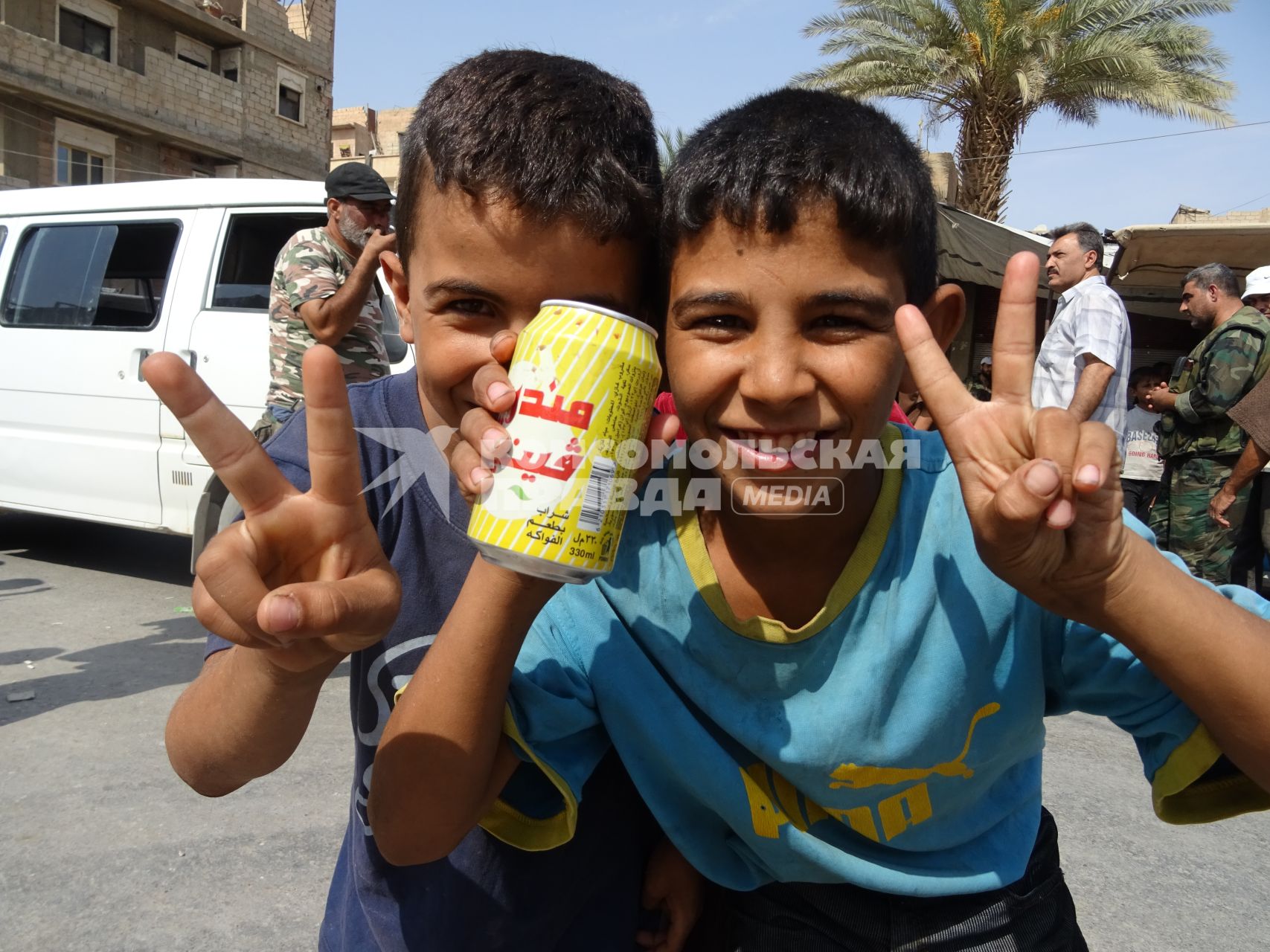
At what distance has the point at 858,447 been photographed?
112cm

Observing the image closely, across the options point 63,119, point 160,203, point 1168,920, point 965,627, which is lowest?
point 1168,920

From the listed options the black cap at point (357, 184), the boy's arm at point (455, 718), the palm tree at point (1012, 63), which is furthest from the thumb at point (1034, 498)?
the palm tree at point (1012, 63)

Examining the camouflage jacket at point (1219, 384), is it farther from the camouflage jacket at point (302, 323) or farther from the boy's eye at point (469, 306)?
the boy's eye at point (469, 306)

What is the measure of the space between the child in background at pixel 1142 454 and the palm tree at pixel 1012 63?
18.0ft

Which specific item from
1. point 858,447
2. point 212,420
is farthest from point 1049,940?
point 212,420

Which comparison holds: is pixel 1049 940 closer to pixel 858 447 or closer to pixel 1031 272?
pixel 858 447

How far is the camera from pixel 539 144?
1.24 metres

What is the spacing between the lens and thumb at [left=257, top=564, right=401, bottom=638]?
32.0 inches

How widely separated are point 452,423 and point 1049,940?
1.05 m

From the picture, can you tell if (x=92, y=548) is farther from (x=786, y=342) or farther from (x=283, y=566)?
(x=786, y=342)

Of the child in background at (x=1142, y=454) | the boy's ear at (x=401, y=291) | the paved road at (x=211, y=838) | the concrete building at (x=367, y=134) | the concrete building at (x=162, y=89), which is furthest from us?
the concrete building at (x=367, y=134)

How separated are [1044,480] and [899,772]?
0.46m

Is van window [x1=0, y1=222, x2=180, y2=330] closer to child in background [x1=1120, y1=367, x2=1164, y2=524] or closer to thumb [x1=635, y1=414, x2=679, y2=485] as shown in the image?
thumb [x1=635, y1=414, x2=679, y2=485]

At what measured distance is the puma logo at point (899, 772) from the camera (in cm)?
110
